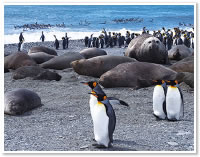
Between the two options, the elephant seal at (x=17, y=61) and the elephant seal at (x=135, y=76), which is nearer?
the elephant seal at (x=135, y=76)

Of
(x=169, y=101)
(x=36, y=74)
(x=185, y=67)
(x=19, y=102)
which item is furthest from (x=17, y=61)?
(x=169, y=101)

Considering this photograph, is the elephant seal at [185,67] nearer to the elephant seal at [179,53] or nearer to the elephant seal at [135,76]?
the elephant seal at [135,76]

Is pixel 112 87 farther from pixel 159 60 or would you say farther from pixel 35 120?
pixel 159 60

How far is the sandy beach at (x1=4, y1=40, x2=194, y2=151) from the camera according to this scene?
3.39 meters

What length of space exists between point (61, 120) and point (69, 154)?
58.0 inches

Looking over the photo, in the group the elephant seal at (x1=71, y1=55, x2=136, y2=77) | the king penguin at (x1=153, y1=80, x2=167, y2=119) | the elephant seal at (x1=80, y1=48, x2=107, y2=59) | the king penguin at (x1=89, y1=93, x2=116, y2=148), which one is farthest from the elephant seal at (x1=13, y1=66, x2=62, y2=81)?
the king penguin at (x1=89, y1=93, x2=116, y2=148)

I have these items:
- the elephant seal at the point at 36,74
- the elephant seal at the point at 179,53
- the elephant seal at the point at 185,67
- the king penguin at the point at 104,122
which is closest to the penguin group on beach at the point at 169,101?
the king penguin at the point at 104,122

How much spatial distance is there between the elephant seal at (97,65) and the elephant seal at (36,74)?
58cm

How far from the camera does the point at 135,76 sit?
6.59 metres

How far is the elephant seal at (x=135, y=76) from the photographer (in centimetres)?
652

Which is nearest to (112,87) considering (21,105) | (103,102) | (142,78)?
(142,78)

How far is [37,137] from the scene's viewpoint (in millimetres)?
3744

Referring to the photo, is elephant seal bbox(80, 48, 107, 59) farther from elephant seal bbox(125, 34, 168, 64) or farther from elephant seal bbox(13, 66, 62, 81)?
elephant seal bbox(13, 66, 62, 81)

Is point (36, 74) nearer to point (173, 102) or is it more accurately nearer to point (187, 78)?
point (187, 78)
